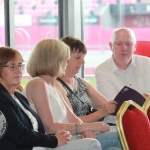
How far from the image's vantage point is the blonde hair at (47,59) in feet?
10.9

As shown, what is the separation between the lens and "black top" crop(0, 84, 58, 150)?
2781mm

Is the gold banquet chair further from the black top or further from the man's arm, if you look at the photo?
the man's arm

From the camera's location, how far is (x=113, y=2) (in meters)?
6.61

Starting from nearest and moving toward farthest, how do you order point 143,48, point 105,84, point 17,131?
1. point 17,131
2. point 105,84
3. point 143,48

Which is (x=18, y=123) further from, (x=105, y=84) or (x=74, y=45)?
(x=105, y=84)

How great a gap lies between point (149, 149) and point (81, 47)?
1.62 m

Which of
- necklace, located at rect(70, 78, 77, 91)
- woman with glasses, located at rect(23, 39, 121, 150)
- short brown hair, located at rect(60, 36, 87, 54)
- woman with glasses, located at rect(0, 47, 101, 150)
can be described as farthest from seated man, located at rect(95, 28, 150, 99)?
woman with glasses, located at rect(0, 47, 101, 150)

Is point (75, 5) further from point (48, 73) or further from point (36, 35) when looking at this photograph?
point (48, 73)

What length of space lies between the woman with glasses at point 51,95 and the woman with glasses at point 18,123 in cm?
13

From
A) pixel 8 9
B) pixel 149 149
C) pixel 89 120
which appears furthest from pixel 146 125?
pixel 8 9

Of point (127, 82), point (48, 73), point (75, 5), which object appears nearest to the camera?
point (48, 73)

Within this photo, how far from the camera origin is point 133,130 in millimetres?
2467

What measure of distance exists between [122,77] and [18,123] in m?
1.96

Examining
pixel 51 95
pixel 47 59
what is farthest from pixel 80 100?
pixel 47 59
